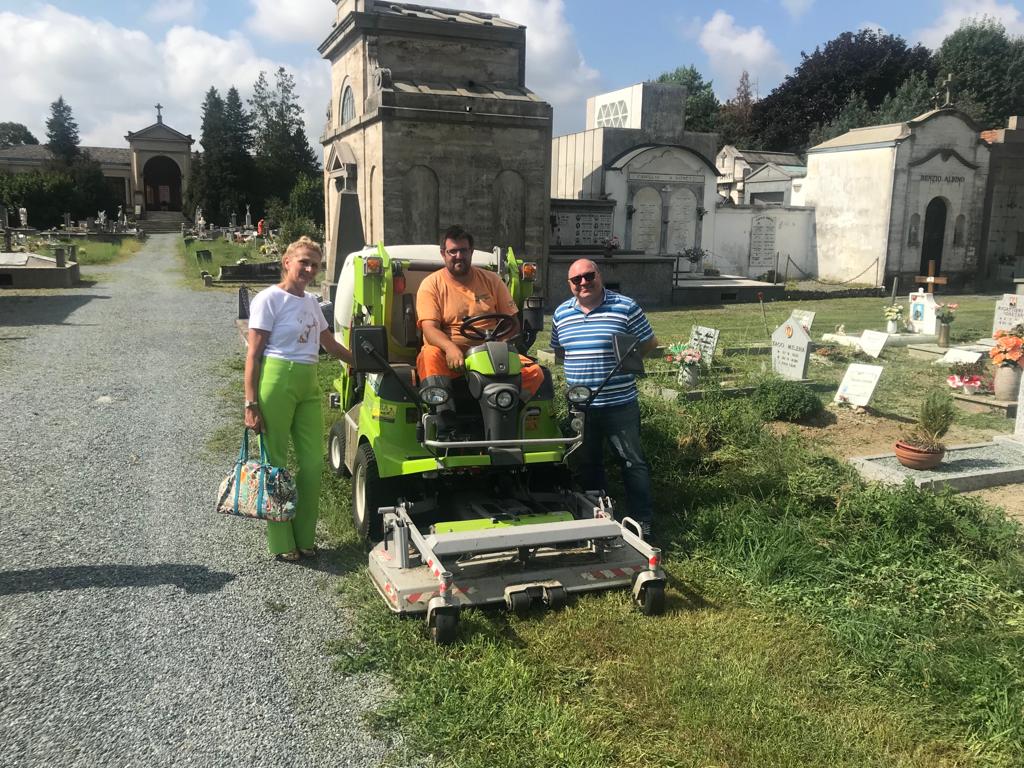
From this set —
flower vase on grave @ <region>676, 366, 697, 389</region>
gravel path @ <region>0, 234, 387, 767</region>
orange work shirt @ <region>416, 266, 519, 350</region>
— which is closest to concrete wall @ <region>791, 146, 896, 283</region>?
flower vase on grave @ <region>676, 366, 697, 389</region>

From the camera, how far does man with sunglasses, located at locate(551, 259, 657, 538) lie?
16.9 ft

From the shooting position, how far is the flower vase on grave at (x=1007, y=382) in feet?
31.3

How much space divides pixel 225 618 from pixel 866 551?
380 centimetres

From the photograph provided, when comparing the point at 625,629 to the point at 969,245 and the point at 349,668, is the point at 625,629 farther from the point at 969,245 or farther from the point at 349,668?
the point at 969,245

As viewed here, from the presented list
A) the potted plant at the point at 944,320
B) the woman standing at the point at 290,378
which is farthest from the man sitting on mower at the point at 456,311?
the potted plant at the point at 944,320

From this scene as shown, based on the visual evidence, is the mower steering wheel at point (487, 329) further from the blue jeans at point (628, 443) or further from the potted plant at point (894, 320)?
the potted plant at point (894, 320)

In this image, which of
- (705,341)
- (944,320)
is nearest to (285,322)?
(705,341)

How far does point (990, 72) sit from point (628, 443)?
54.0 metres

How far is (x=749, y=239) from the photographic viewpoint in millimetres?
28000

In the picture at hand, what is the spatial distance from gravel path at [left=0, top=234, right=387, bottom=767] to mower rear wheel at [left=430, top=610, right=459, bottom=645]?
1.28 feet

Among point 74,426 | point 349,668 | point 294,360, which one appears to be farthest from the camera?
point 74,426

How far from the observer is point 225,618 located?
430 centimetres

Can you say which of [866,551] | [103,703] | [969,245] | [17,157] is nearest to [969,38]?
[969,245]

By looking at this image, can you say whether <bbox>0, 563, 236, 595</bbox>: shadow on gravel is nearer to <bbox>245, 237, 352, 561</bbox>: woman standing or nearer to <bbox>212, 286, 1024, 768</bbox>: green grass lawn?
<bbox>245, 237, 352, 561</bbox>: woman standing
